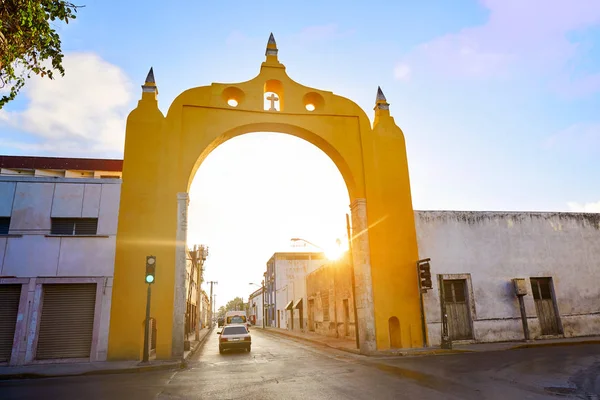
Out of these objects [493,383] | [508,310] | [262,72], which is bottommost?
[493,383]

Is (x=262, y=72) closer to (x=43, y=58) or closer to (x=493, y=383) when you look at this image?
(x=43, y=58)

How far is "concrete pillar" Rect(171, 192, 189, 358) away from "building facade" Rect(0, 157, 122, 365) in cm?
229

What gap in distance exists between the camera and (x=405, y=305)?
16.1 m

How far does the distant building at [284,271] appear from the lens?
55.0 meters

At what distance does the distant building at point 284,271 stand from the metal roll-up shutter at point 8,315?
132 ft

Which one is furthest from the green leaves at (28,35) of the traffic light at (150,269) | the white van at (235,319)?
the white van at (235,319)

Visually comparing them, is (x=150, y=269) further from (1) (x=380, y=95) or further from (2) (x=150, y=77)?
(1) (x=380, y=95)

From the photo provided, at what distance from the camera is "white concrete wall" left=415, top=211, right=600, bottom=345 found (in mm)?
17484

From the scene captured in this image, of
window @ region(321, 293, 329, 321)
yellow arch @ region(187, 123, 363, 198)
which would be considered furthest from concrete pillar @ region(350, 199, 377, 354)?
window @ region(321, 293, 329, 321)

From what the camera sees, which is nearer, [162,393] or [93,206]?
[162,393]

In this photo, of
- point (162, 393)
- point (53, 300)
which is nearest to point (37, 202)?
point (53, 300)

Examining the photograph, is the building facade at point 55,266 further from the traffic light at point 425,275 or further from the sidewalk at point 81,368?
the traffic light at point 425,275

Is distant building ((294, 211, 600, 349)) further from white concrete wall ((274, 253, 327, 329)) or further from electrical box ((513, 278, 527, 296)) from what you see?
white concrete wall ((274, 253, 327, 329))

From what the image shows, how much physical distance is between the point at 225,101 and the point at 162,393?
12.3m
